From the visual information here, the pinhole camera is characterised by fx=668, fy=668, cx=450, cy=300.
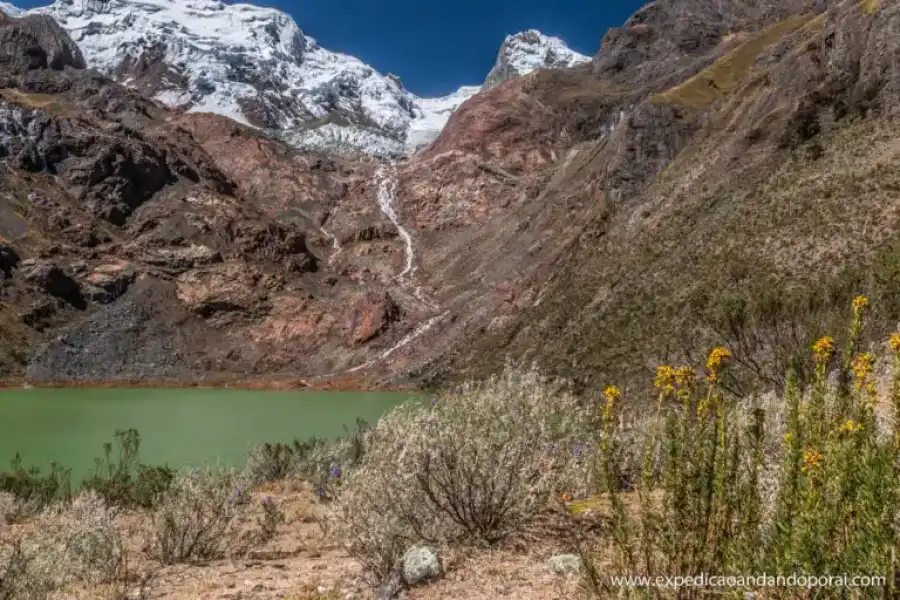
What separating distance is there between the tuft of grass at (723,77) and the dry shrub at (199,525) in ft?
174

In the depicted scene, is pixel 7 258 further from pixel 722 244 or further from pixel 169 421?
pixel 722 244

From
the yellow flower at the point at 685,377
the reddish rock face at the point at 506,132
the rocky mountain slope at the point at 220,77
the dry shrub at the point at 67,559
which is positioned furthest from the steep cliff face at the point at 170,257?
the yellow flower at the point at 685,377

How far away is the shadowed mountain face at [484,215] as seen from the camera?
94.9ft

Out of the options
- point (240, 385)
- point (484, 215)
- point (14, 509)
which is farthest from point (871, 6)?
point (240, 385)

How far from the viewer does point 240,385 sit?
59.5m

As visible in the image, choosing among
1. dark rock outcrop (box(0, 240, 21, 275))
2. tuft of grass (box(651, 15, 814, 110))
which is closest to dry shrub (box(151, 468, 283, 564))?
tuft of grass (box(651, 15, 814, 110))

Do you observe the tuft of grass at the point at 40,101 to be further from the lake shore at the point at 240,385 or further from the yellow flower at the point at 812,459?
the yellow flower at the point at 812,459

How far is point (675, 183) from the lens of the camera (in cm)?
4338

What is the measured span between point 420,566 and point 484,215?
3102 inches

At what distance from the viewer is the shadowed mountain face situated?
28922 millimetres

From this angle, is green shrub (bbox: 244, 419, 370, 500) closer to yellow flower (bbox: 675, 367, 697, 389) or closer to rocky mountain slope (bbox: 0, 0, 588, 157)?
yellow flower (bbox: 675, 367, 697, 389)

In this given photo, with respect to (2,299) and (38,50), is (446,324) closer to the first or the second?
(2,299)

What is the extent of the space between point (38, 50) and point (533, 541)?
141833mm

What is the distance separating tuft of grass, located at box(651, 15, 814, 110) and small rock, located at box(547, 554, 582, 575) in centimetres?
5453
